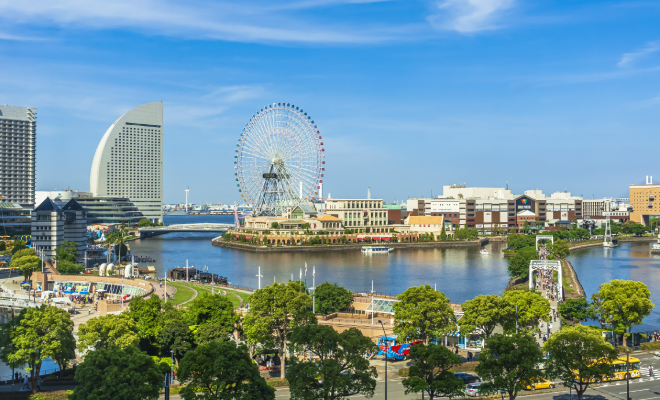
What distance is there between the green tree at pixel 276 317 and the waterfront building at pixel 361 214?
78693 millimetres

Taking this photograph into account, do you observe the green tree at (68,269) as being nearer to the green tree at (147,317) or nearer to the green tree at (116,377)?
the green tree at (147,317)

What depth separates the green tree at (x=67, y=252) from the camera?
5206 centimetres

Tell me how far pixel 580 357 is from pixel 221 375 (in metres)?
10.9

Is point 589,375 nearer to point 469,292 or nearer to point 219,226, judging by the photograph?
point 469,292

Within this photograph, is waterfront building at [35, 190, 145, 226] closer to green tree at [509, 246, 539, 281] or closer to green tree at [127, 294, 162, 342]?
green tree at [509, 246, 539, 281]

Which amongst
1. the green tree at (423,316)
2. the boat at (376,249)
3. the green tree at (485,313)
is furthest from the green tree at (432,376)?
the boat at (376,249)

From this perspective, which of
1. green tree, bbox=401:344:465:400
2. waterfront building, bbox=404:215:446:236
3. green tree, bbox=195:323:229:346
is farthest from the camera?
waterfront building, bbox=404:215:446:236

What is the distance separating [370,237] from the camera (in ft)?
323

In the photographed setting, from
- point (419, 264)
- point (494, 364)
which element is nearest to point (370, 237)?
point (419, 264)

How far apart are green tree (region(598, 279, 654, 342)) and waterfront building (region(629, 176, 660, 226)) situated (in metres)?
117

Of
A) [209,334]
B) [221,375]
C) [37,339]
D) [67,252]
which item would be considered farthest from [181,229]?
[221,375]

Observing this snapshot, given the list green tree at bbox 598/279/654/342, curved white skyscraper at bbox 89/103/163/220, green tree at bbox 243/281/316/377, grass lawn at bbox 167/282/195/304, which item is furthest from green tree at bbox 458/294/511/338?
curved white skyscraper at bbox 89/103/163/220

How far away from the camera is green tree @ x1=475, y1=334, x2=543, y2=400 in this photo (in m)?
18.0

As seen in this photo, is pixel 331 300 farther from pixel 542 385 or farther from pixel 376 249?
pixel 376 249
